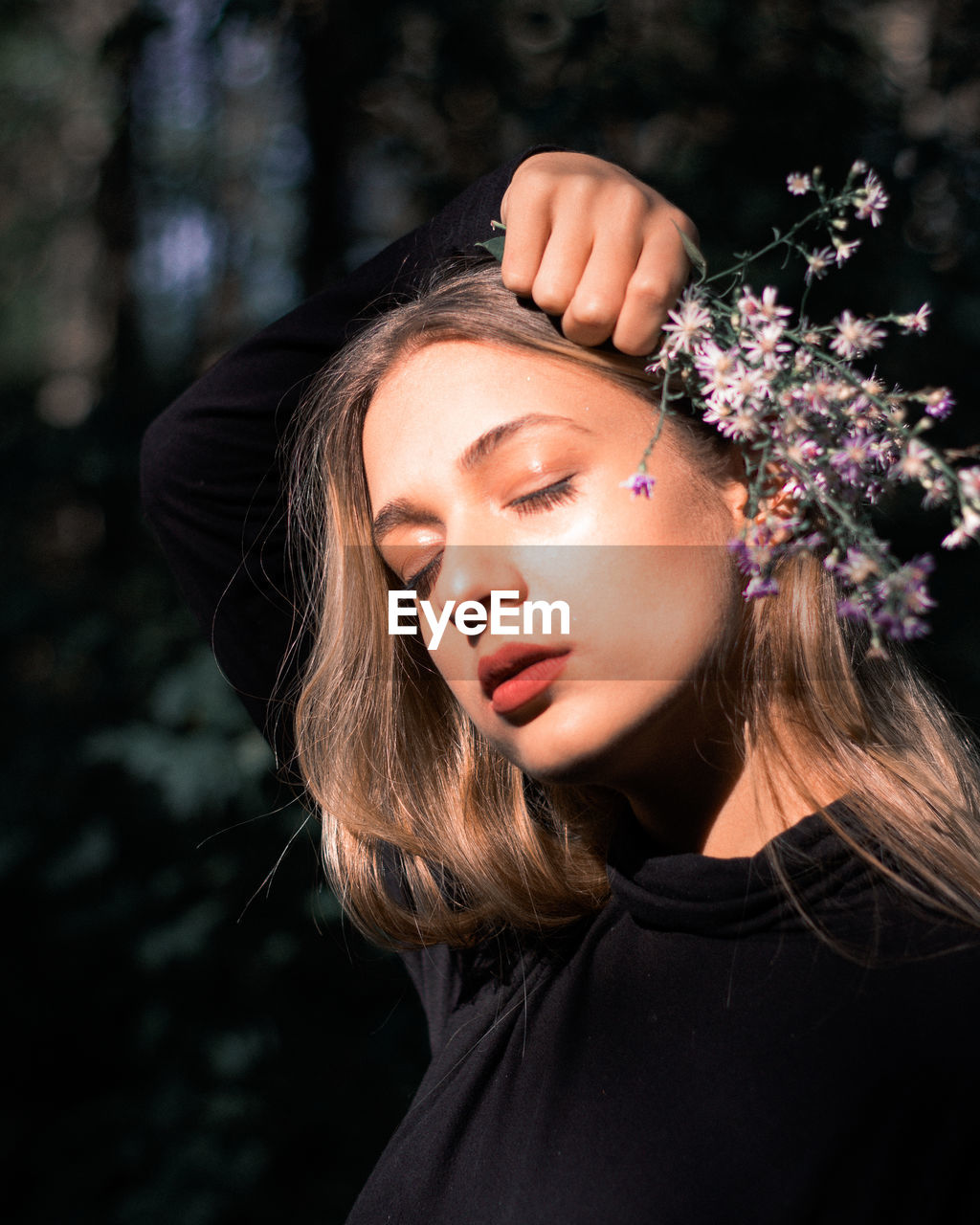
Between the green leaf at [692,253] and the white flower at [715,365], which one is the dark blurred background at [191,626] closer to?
the green leaf at [692,253]

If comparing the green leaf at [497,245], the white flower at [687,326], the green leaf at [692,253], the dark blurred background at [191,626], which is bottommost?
the dark blurred background at [191,626]

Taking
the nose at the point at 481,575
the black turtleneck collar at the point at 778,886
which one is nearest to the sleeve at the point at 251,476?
the nose at the point at 481,575

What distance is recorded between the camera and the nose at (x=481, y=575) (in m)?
1.14

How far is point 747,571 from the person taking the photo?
1.10 m

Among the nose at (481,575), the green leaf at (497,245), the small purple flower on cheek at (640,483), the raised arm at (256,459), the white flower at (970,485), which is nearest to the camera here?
the white flower at (970,485)

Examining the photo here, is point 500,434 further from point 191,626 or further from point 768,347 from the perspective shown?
point 191,626

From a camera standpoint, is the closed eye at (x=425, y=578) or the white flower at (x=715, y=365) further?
the closed eye at (x=425, y=578)

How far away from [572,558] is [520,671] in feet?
0.44

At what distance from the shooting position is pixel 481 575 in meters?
1.15

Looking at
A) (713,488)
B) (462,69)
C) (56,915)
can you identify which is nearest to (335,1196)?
(56,915)

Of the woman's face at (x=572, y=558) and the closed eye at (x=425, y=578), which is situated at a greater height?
the woman's face at (x=572, y=558)

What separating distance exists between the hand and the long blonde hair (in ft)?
0.24

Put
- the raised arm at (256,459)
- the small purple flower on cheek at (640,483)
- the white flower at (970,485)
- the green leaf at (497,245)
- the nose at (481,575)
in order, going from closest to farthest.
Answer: the white flower at (970,485), the small purple flower on cheek at (640,483), the nose at (481,575), the green leaf at (497,245), the raised arm at (256,459)

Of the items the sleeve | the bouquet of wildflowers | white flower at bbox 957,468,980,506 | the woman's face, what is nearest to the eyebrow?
the woman's face
